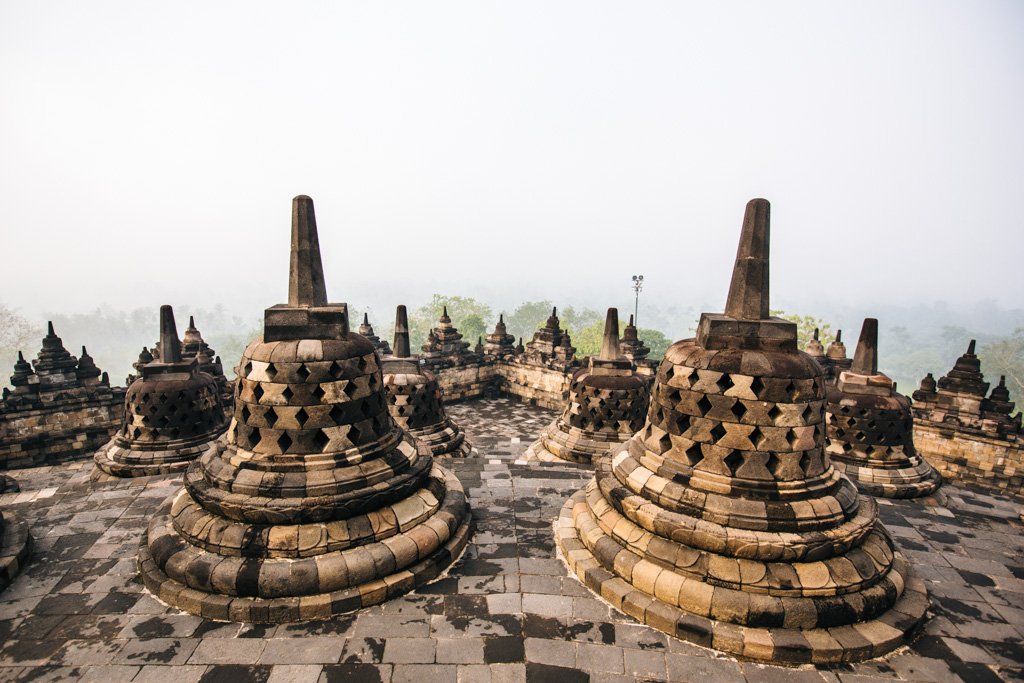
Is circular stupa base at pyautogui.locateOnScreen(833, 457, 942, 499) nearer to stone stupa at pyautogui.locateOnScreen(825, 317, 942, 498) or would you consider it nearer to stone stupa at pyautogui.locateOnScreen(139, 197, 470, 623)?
stone stupa at pyautogui.locateOnScreen(825, 317, 942, 498)

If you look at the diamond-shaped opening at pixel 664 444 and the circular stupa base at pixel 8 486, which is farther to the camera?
the circular stupa base at pixel 8 486

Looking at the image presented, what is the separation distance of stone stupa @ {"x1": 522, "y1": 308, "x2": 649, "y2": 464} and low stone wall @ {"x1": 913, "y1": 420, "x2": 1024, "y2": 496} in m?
9.24

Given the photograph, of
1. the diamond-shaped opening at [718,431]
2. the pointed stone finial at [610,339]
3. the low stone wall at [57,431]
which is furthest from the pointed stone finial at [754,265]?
the low stone wall at [57,431]

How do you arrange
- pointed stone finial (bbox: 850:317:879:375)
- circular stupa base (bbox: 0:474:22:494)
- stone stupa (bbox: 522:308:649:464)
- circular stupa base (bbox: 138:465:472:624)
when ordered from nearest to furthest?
circular stupa base (bbox: 138:465:472:624)
circular stupa base (bbox: 0:474:22:494)
pointed stone finial (bbox: 850:317:879:375)
stone stupa (bbox: 522:308:649:464)

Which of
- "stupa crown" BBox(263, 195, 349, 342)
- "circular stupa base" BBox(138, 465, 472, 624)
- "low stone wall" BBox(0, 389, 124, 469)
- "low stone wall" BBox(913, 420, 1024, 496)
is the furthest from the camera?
"low stone wall" BBox(0, 389, 124, 469)

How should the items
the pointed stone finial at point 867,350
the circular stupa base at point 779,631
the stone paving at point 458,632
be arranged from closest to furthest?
the stone paving at point 458,632 < the circular stupa base at point 779,631 < the pointed stone finial at point 867,350

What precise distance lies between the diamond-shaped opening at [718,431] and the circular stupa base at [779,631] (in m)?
1.37

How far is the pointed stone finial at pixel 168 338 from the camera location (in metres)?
9.29

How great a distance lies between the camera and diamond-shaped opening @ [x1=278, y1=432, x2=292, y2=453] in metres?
4.86

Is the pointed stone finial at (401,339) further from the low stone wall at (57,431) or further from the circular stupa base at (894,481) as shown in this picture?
the low stone wall at (57,431)

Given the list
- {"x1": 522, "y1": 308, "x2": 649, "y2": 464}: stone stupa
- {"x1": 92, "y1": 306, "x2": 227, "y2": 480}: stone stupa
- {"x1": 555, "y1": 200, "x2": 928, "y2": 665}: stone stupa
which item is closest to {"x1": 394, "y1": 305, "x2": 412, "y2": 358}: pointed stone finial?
{"x1": 522, "y1": 308, "x2": 649, "y2": 464}: stone stupa

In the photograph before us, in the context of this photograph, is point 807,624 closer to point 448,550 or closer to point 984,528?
point 448,550

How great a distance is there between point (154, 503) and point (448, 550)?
418 cm

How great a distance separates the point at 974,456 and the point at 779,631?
13314 millimetres
